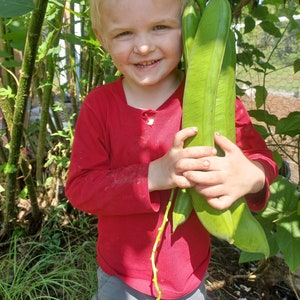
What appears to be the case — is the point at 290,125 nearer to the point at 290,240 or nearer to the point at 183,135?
the point at 290,240

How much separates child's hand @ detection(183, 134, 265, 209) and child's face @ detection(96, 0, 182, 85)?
0.93ft

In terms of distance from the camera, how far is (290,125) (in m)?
2.02

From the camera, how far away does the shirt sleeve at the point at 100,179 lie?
4.24 feet

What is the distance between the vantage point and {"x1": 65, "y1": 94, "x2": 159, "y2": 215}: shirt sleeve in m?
1.29

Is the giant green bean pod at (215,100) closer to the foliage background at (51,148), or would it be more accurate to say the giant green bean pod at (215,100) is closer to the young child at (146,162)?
the young child at (146,162)

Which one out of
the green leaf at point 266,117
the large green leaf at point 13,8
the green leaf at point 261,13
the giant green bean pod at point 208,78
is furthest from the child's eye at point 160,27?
the green leaf at point 261,13

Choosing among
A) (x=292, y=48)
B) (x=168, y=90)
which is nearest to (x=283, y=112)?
(x=292, y=48)

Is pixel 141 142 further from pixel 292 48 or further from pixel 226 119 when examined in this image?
pixel 292 48

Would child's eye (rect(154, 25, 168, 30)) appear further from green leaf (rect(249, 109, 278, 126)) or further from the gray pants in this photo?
green leaf (rect(249, 109, 278, 126))

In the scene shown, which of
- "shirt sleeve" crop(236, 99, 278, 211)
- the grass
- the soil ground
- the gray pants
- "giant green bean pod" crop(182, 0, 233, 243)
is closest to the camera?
"giant green bean pod" crop(182, 0, 233, 243)

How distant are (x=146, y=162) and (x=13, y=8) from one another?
2.08ft

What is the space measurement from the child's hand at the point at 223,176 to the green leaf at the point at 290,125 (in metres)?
0.86

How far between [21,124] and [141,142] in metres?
0.90

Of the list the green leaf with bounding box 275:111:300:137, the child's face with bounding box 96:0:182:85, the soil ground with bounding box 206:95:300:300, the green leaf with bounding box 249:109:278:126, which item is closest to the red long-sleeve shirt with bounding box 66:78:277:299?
the child's face with bounding box 96:0:182:85
